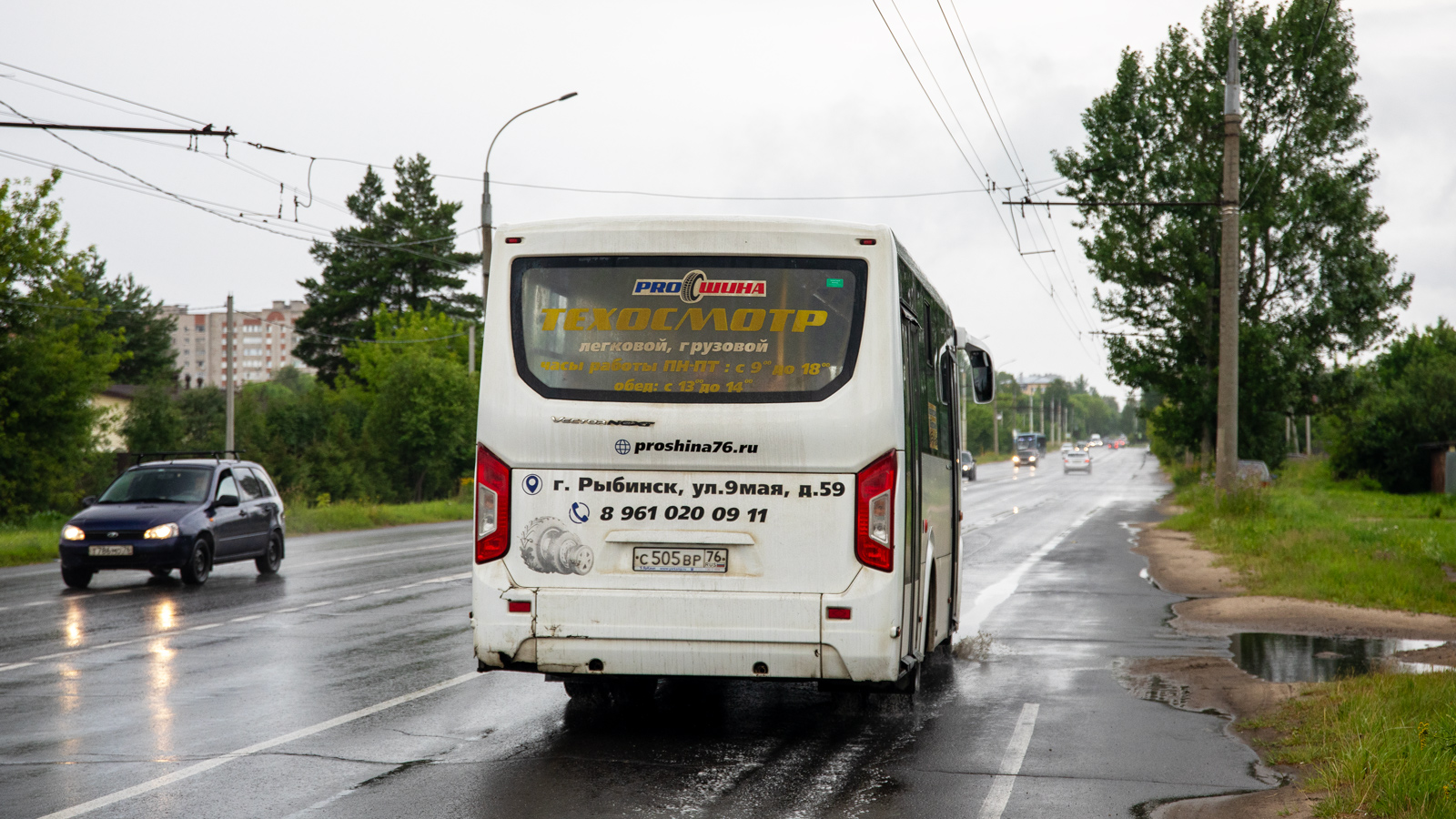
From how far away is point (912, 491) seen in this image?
732 centimetres

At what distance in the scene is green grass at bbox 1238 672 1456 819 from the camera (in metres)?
5.79

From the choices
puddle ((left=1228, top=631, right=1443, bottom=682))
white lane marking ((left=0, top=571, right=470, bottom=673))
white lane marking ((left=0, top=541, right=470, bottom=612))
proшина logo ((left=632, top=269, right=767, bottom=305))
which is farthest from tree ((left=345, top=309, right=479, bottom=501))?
proшина logo ((left=632, top=269, right=767, bottom=305))

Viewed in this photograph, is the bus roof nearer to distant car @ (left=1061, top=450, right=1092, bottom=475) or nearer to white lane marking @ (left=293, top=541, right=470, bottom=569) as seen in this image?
white lane marking @ (left=293, top=541, right=470, bottom=569)

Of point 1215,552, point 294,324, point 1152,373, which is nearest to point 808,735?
point 1215,552

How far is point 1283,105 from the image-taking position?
141ft

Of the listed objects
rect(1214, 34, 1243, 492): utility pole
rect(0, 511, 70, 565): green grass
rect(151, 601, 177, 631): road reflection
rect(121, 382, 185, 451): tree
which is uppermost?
rect(1214, 34, 1243, 492): utility pole

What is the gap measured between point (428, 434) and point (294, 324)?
35.7 metres

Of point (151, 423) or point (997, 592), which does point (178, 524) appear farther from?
point (151, 423)

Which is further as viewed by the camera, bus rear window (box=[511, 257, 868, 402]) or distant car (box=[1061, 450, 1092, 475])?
distant car (box=[1061, 450, 1092, 475])

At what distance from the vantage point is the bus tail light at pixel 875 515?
6.86 metres

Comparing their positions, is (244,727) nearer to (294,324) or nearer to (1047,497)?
(1047,497)

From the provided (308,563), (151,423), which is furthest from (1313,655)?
(151,423)

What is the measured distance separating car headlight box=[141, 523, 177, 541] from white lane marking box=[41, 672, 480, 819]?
28.8 ft

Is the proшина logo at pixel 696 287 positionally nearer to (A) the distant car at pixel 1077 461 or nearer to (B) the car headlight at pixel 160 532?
(B) the car headlight at pixel 160 532
